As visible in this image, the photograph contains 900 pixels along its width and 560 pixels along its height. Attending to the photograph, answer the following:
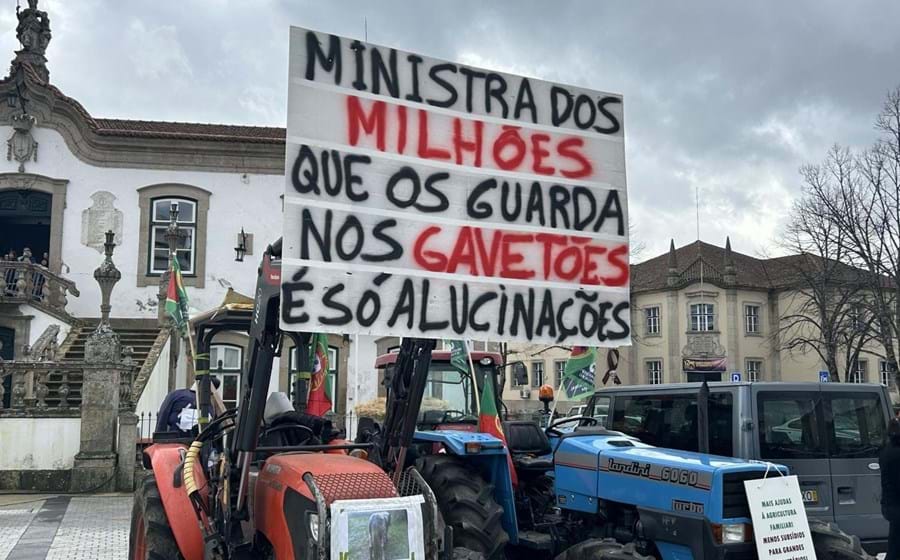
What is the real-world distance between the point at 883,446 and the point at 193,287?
57.6 feet

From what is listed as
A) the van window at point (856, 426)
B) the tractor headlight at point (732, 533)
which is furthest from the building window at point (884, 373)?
the tractor headlight at point (732, 533)

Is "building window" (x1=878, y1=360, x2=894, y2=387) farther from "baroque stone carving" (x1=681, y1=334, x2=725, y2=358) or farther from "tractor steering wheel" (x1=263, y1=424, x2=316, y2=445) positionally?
"tractor steering wheel" (x1=263, y1=424, x2=316, y2=445)

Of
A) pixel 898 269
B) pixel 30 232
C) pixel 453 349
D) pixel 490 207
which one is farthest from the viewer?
pixel 898 269

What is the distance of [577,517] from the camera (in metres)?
6.71

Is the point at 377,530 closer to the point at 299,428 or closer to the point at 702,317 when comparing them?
the point at 299,428

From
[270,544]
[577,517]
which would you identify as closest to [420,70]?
[270,544]

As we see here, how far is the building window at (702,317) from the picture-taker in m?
47.5

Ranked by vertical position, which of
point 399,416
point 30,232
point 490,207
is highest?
point 30,232

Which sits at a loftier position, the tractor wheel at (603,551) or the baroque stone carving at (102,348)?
the baroque stone carving at (102,348)

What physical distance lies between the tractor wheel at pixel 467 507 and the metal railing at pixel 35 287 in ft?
50.1

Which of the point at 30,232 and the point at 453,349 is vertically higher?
the point at 30,232

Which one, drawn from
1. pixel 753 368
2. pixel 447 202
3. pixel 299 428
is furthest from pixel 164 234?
pixel 753 368

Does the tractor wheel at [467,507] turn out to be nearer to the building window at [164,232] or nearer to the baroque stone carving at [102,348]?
the baroque stone carving at [102,348]

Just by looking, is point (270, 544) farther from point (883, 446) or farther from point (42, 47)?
point (42, 47)
